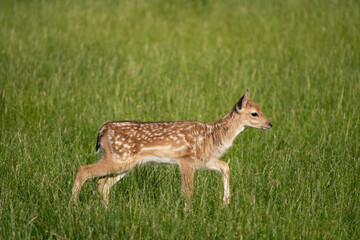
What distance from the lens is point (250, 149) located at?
7141 mm

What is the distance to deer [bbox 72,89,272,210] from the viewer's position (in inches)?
224

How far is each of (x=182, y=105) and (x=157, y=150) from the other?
291 centimetres

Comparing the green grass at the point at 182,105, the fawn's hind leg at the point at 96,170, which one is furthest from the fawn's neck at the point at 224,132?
the fawn's hind leg at the point at 96,170

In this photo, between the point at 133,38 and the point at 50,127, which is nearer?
the point at 50,127

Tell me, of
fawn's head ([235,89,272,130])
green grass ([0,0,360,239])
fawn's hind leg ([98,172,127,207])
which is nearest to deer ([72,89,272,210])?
fawn's hind leg ([98,172,127,207])

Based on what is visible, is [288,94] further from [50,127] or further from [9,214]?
[9,214]

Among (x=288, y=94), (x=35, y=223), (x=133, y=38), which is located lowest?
(x=35, y=223)

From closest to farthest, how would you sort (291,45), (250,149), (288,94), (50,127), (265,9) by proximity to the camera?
(250,149) → (50,127) → (288,94) → (291,45) → (265,9)

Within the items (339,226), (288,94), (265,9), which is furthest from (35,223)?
(265,9)

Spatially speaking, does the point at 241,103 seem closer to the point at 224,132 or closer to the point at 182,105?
the point at 224,132

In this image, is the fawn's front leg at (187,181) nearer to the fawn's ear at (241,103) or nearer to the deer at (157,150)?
the deer at (157,150)

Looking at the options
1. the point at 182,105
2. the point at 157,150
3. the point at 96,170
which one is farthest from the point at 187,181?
the point at 182,105

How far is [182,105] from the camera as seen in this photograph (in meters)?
8.64

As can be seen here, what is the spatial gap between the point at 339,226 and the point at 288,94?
4.55m
